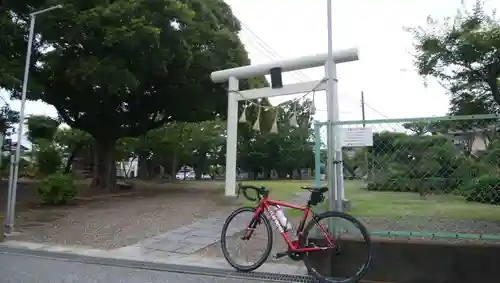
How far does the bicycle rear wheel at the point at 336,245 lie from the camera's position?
4.59 m

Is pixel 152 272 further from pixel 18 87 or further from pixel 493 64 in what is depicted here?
pixel 18 87

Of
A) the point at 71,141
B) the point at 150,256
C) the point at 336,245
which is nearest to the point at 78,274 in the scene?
the point at 150,256

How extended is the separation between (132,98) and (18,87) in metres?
4.90

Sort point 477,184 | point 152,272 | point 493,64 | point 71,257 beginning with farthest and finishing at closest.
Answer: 1. point 493,64
2. point 71,257
3. point 152,272
4. point 477,184

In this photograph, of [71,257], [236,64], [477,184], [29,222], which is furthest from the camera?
[236,64]

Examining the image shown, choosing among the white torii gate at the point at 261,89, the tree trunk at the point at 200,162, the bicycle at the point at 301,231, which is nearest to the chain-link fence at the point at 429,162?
the bicycle at the point at 301,231

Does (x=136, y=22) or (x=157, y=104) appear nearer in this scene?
(x=136, y=22)

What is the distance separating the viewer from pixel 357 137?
16.7 ft

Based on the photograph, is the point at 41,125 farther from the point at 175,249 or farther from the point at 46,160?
the point at 175,249

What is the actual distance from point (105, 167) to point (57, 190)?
5609 millimetres

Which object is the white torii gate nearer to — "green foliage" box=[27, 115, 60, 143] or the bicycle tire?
the bicycle tire

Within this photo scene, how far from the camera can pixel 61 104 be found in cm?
1619

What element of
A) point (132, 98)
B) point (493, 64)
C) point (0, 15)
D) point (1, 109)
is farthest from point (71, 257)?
point (1, 109)

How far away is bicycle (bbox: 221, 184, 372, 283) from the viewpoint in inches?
179
